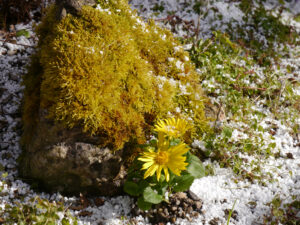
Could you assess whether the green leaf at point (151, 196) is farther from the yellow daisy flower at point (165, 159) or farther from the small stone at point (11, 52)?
the small stone at point (11, 52)

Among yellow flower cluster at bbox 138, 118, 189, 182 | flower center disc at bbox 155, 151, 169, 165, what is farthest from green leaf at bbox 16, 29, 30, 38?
flower center disc at bbox 155, 151, 169, 165

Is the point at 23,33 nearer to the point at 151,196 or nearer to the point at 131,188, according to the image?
the point at 131,188

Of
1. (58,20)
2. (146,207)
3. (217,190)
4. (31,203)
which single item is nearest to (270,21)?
(217,190)

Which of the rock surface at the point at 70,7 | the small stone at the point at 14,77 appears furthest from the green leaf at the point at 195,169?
the small stone at the point at 14,77

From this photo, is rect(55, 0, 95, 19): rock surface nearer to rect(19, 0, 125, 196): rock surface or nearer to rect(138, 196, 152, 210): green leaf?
rect(19, 0, 125, 196): rock surface

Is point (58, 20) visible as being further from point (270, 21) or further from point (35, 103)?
point (270, 21)

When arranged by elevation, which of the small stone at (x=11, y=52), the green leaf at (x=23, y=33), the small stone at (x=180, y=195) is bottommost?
the small stone at (x=180, y=195)
